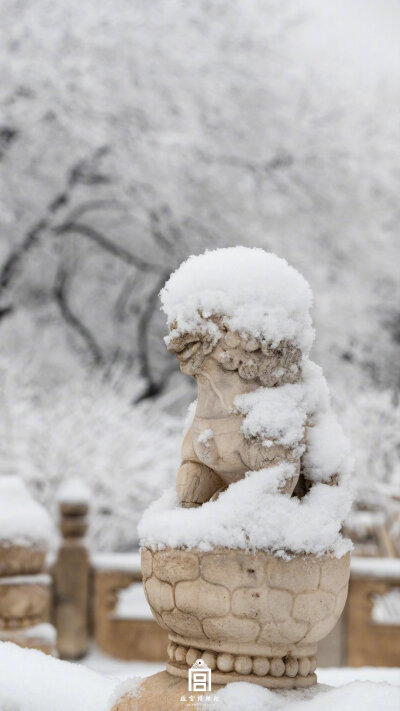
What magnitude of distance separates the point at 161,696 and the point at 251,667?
221 millimetres

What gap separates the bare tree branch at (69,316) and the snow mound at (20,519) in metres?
6.78

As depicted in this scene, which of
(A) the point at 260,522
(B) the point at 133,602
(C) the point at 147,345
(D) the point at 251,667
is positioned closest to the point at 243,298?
(A) the point at 260,522

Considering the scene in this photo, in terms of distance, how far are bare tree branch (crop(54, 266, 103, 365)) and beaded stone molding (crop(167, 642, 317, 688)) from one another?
9640mm

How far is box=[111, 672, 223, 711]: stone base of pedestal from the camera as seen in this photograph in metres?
1.88

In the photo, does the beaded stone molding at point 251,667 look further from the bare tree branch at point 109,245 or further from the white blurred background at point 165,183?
the bare tree branch at point 109,245

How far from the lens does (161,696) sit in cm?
196

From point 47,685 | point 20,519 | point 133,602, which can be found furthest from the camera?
point 133,602

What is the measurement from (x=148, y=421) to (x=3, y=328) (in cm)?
232

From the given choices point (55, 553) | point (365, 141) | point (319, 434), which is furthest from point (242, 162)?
point (319, 434)

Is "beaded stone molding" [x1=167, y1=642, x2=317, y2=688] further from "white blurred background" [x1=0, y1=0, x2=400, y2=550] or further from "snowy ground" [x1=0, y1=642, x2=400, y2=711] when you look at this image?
"white blurred background" [x1=0, y1=0, x2=400, y2=550]

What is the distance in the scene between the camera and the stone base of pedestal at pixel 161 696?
1880 mm

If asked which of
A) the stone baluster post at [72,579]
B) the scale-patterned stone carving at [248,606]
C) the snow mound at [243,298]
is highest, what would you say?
the snow mound at [243,298]

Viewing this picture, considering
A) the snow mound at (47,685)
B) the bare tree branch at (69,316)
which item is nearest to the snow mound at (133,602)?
the bare tree branch at (69,316)

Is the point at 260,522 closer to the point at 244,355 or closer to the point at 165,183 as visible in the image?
the point at 244,355
